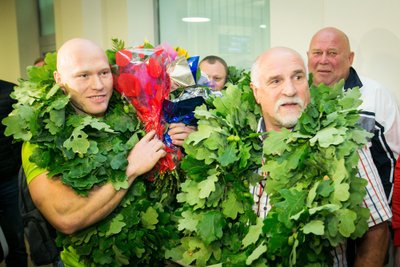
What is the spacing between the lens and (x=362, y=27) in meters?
3.12

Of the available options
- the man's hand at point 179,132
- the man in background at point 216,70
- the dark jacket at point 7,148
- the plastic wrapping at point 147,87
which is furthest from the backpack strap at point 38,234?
the man in background at point 216,70

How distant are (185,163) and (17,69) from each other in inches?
280

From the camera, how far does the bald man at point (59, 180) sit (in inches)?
71.1

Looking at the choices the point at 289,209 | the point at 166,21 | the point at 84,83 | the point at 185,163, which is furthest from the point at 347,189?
the point at 166,21

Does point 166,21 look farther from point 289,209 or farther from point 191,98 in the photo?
point 289,209

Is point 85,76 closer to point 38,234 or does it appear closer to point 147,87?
point 147,87

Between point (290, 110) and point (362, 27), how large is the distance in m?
1.63

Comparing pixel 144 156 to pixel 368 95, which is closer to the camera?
pixel 144 156

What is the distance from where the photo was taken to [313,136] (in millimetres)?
1731

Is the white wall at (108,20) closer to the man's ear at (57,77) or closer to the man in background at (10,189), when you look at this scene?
the man in background at (10,189)

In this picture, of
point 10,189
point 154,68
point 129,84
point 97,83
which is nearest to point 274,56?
point 154,68

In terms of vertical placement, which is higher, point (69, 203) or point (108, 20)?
point (108, 20)

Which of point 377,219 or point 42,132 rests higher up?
point 42,132

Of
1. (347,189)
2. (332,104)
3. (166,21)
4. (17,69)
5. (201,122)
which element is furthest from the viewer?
(17,69)
